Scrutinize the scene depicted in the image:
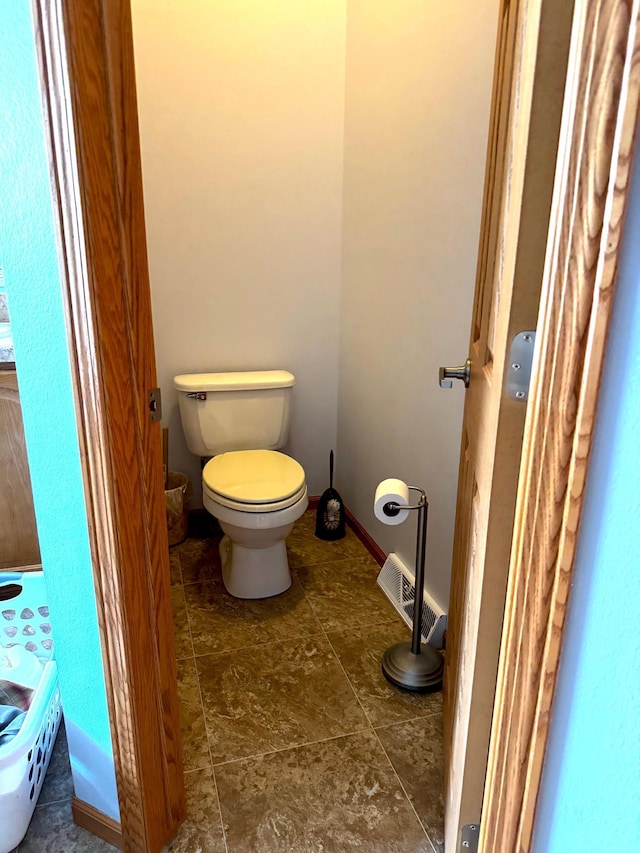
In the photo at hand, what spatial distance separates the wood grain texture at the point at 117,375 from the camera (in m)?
0.87

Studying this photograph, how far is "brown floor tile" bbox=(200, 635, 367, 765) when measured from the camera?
161 cm

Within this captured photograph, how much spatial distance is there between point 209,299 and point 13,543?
Answer: 3.88ft

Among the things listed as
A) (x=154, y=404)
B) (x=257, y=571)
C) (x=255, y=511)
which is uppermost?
(x=154, y=404)

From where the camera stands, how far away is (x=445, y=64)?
1684mm

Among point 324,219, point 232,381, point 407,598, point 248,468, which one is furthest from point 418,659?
point 324,219

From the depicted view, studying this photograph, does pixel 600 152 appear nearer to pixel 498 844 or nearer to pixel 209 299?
pixel 498 844

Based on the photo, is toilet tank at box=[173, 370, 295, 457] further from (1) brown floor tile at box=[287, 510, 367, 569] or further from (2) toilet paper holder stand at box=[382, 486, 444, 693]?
(2) toilet paper holder stand at box=[382, 486, 444, 693]

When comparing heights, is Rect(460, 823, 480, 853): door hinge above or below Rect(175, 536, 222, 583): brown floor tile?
above

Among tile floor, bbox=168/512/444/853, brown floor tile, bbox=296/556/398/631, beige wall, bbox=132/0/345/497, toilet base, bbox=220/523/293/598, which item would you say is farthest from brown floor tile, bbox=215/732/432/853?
beige wall, bbox=132/0/345/497

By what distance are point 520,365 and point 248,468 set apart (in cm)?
154

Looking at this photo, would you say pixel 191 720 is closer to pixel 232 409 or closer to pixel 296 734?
pixel 296 734

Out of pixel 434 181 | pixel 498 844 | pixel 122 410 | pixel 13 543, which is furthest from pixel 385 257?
pixel 498 844

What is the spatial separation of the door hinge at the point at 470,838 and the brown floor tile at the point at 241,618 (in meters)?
0.99

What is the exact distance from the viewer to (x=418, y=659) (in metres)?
1.80
